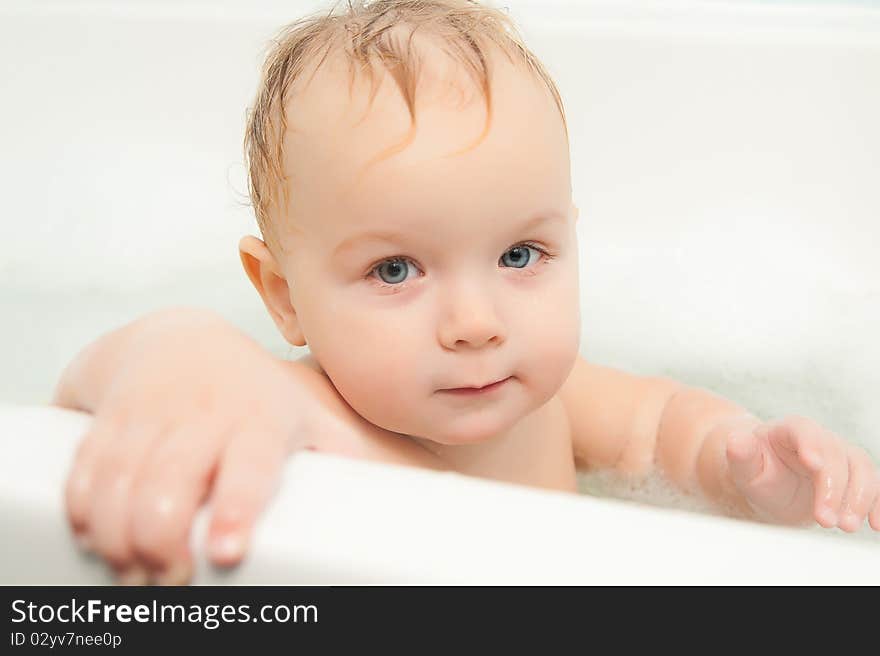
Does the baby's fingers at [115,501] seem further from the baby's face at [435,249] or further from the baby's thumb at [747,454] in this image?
the baby's thumb at [747,454]

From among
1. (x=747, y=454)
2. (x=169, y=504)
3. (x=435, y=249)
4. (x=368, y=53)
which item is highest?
(x=368, y=53)

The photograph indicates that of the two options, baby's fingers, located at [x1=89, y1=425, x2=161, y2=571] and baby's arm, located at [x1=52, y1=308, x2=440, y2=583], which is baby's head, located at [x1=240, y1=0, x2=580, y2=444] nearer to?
baby's arm, located at [x1=52, y1=308, x2=440, y2=583]

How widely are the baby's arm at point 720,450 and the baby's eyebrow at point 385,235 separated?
230 millimetres

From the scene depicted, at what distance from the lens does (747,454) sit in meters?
0.77

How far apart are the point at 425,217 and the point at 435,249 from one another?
23 millimetres

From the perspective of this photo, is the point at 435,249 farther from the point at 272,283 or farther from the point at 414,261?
the point at 272,283

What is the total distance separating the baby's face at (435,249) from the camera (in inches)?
27.1

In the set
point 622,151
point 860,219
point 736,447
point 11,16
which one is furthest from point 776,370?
point 11,16

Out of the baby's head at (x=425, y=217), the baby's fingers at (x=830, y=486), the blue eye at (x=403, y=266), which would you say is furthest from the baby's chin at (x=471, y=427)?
the baby's fingers at (x=830, y=486)

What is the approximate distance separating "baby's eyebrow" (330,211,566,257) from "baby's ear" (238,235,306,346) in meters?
0.10

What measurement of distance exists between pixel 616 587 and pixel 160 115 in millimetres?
1168

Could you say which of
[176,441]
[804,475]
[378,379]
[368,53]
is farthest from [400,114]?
[804,475]

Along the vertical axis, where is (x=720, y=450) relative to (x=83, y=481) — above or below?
above
